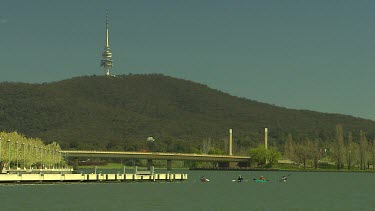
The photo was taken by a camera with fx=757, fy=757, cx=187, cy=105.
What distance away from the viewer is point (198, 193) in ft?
473

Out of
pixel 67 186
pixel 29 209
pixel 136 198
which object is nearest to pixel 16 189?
pixel 67 186

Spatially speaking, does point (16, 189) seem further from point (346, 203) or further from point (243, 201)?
point (346, 203)

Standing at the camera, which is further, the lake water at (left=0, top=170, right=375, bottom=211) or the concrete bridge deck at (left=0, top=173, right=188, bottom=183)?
the concrete bridge deck at (left=0, top=173, right=188, bottom=183)

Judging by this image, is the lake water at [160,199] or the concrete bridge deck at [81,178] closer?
the lake water at [160,199]

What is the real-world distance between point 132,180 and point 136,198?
186 ft

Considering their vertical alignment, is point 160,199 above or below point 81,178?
below

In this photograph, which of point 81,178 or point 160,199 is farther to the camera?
point 81,178

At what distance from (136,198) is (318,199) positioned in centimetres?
3226

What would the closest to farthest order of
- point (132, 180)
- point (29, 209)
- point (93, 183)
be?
1. point (29, 209)
2. point (93, 183)
3. point (132, 180)

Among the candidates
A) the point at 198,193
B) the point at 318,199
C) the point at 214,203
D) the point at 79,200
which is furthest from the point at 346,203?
the point at 79,200

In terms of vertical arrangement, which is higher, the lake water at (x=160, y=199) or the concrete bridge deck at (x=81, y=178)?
the concrete bridge deck at (x=81, y=178)

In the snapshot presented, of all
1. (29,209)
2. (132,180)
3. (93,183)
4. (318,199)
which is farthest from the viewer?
(132,180)

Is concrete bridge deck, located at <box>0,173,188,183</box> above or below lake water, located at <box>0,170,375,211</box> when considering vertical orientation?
above

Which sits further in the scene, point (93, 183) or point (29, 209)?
point (93, 183)
